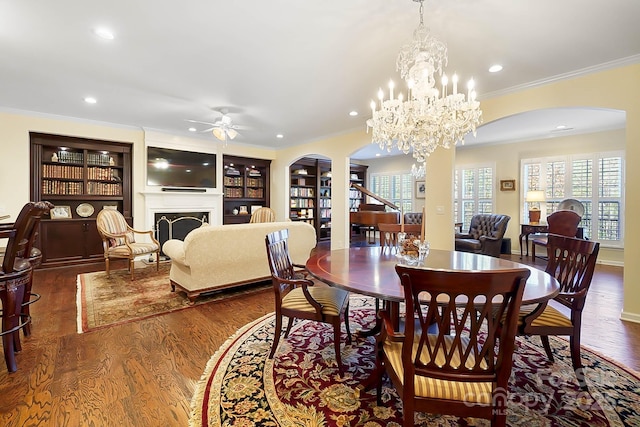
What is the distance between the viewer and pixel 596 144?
573 centimetres

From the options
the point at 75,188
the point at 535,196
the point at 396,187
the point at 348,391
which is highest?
the point at 396,187

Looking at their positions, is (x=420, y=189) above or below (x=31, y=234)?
above

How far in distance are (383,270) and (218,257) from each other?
213 cm

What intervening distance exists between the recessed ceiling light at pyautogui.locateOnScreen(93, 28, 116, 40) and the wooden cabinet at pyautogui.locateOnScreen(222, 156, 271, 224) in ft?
15.0

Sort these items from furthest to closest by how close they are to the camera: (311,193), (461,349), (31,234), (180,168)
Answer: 1. (311,193)
2. (180,168)
3. (31,234)
4. (461,349)

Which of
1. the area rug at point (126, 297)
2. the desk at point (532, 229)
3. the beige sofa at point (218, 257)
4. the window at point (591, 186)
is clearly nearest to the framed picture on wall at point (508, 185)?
the window at point (591, 186)

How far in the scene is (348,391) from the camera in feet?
5.88

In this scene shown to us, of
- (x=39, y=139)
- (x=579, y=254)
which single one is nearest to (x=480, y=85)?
(x=579, y=254)

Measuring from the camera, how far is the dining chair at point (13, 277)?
189 cm

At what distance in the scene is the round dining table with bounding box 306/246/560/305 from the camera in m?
1.49

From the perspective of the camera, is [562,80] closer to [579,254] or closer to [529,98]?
[529,98]

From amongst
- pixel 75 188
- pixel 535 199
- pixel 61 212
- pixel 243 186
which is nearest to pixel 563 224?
pixel 535 199

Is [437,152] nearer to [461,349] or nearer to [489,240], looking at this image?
[489,240]

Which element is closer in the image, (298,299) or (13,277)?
(13,277)
